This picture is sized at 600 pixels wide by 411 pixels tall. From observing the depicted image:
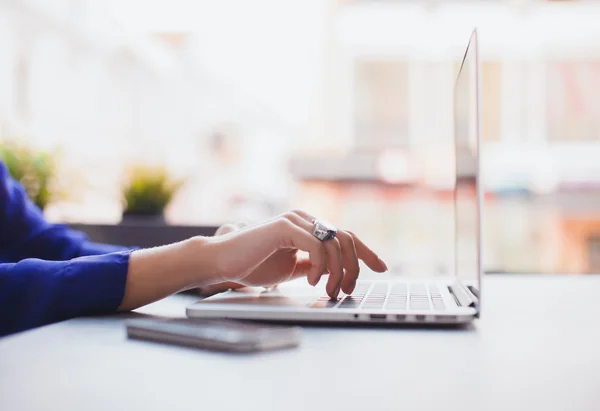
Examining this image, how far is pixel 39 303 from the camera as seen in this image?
0.81 metres

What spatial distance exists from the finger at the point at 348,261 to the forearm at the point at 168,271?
0.16m

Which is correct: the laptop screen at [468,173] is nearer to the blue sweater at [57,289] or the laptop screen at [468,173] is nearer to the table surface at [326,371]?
the table surface at [326,371]

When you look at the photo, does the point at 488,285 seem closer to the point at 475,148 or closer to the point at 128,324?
the point at 475,148

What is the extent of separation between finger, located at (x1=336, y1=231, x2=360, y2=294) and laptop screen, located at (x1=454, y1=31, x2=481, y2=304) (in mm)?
147

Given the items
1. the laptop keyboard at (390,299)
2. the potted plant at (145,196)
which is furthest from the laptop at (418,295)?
the potted plant at (145,196)

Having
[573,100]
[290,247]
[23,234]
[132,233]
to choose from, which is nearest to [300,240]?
[290,247]

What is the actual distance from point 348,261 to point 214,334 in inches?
11.3

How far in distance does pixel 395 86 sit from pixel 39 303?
271 inches

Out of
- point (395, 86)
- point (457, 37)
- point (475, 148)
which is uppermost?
point (457, 37)

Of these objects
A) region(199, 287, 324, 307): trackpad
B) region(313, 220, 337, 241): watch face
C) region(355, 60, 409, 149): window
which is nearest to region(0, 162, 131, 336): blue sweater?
region(199, 287, 324, 307): trackpad

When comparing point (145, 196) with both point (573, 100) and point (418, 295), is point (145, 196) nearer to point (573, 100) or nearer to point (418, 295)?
point (418, 295)

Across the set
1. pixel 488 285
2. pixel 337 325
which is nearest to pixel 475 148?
pixel 337 325

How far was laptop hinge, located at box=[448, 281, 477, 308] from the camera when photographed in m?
0.76

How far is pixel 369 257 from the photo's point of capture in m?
0.90
